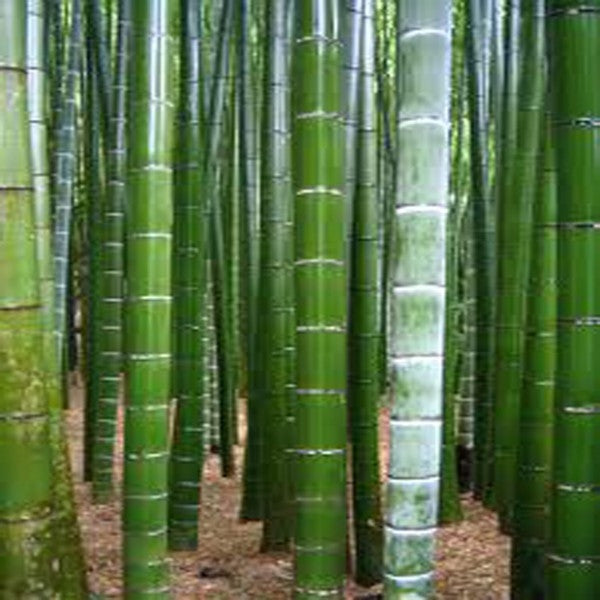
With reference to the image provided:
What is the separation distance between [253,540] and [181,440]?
2.00ft

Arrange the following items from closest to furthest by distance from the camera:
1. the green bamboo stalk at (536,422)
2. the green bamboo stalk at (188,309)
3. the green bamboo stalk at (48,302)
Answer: the green bamboo stalk at (48,302) → the green bamboo stalk at (536,422) → the green bamboo stalk at (188,309)

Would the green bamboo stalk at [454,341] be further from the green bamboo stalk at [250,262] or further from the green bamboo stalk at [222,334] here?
the green bamboo stalk at [222,334]

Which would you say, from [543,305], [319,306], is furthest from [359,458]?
[319,306]

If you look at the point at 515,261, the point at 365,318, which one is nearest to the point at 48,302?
the point at 365,318

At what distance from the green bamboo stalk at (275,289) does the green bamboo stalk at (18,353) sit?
74.0 inches

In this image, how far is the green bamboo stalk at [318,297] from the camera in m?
2.36

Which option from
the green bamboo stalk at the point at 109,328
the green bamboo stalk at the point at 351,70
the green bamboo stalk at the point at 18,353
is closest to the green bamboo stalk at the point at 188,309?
the green bamboo stalk at the point at 109,328

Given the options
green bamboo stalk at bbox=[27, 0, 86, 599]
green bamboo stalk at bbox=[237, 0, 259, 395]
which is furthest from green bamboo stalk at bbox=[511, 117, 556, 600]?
green bamboo stalk at bbox=[237, 0, 259, 395]

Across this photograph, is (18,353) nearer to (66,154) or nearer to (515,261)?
(515,261)

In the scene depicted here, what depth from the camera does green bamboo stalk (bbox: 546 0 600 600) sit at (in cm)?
171

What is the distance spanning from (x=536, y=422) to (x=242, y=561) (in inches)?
61.3

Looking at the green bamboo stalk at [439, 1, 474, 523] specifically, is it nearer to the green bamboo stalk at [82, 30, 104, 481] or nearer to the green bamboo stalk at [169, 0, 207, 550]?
the green bamboo stalk at [169, 0, 207, 550]

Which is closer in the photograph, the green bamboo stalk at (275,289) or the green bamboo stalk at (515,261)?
the green bamboo stalk at (515,261)

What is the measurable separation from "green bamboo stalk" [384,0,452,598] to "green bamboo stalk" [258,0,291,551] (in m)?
1.96
